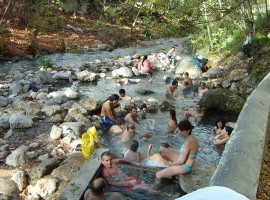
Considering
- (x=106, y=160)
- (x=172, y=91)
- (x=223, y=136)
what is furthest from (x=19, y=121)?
(x=172, y=91)

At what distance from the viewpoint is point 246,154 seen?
9.49ft

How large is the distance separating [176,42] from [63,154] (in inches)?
754

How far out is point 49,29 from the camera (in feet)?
68.7

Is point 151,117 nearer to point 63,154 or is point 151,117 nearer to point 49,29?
point 63,154

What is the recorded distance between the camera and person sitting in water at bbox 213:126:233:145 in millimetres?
7579

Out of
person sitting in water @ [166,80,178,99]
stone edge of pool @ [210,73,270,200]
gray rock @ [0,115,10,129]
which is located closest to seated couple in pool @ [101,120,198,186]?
stone edge of pool @ [210,73,270,200]

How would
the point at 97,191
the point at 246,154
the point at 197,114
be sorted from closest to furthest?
the point at 246,154, the point at 97,191, the point at 197,114

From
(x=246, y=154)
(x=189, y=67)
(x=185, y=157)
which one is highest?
(x=246, y=154)

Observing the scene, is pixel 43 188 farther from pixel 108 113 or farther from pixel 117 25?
pixel 117 25

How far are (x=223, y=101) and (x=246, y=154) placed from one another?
7529 millimetres

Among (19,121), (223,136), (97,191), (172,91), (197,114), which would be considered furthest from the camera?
(172,91)

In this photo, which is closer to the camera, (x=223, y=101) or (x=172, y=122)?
(x=172, y=122)

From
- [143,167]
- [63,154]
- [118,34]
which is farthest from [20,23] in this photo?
[143,167]

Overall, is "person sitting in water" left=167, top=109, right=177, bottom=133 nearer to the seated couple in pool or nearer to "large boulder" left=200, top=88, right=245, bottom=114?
"large boulder" left=200, top=88, right=245, bottom=114
